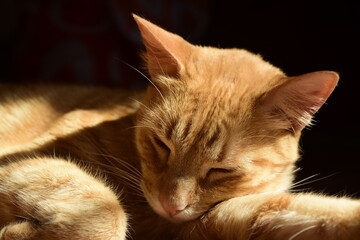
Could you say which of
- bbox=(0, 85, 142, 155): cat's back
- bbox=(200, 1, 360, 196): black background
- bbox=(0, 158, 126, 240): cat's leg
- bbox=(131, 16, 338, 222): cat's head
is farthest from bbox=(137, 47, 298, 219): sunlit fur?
bbox=(200, 1, 360, 196): black background

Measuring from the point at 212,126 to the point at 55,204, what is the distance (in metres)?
0.51

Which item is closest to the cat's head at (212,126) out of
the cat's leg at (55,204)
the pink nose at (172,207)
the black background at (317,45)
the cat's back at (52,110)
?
the pink nose at (172,207)

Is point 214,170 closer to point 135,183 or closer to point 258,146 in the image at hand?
point 258,146

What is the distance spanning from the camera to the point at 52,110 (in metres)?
2.26

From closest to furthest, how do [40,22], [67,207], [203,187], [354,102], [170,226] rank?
[67,207]
[203,187]
[170,226]
[354,102]
[40,22]

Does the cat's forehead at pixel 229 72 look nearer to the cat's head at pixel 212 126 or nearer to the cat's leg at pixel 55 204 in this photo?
the cat's head at pixel 212 126

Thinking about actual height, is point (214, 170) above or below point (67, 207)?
above

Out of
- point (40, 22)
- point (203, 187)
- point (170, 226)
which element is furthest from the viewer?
point (40, 22)

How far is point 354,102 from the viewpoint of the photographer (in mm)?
2814

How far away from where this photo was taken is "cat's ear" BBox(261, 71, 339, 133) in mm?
1460

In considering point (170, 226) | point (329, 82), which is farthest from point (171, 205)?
point (329, 82)

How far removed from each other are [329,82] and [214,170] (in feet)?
1.37

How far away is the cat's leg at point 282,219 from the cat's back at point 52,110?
2.19 feet

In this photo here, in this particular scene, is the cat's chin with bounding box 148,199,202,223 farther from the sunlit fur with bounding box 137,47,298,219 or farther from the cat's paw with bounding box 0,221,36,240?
the cat's paw with bounding box 0,221,36,240
